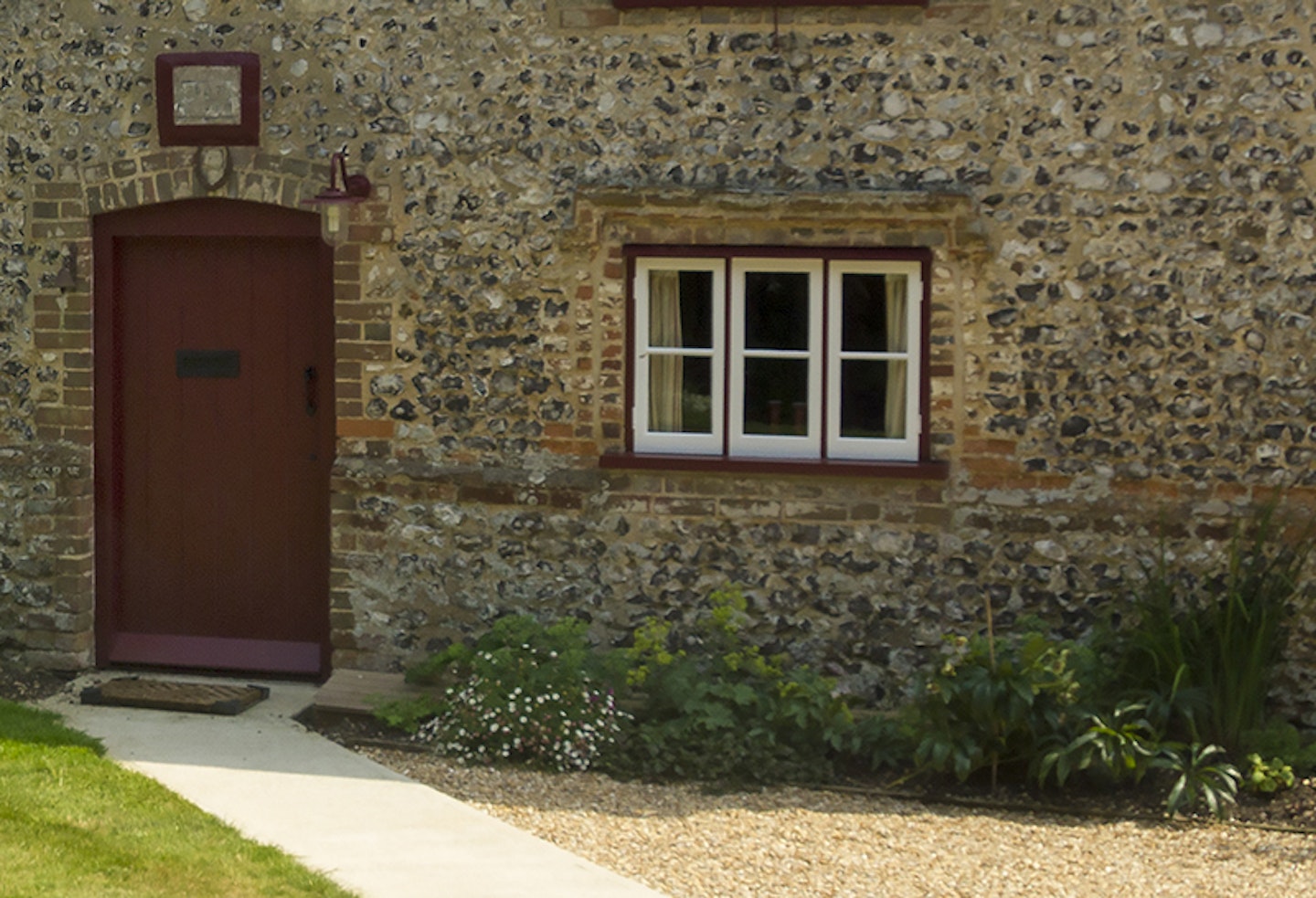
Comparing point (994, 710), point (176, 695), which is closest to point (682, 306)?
point (994, 710)

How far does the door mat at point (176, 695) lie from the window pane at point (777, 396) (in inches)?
113

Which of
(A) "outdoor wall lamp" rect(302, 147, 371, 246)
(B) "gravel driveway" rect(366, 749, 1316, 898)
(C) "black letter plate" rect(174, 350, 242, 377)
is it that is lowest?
(B) "gravel driveway" rect(366, 749, 1316, 898)

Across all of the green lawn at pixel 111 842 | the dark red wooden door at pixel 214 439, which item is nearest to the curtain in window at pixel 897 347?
the dark red wooden door at pixel 214 439

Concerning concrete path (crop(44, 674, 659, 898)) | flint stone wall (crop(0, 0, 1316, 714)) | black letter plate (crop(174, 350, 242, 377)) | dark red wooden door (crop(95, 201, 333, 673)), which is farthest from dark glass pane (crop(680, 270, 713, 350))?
concrete path (crop(44, 674, 659, 898))

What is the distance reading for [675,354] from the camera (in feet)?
26.3

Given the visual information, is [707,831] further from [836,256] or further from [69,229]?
[69,229]

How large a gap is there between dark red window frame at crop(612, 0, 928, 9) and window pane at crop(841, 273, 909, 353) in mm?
1303

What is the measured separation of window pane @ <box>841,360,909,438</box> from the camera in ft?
26.0

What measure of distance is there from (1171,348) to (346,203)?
4109 millimetres

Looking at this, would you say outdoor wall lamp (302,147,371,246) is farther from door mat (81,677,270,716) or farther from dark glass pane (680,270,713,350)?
door mat (81,677,270,716)

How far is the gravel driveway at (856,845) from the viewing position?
18.9ft

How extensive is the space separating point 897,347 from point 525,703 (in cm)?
253

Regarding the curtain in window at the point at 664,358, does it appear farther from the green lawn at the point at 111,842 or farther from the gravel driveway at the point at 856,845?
the green lawn at the point at 111,842

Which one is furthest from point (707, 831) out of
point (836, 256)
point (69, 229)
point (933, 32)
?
point (69, 229)
